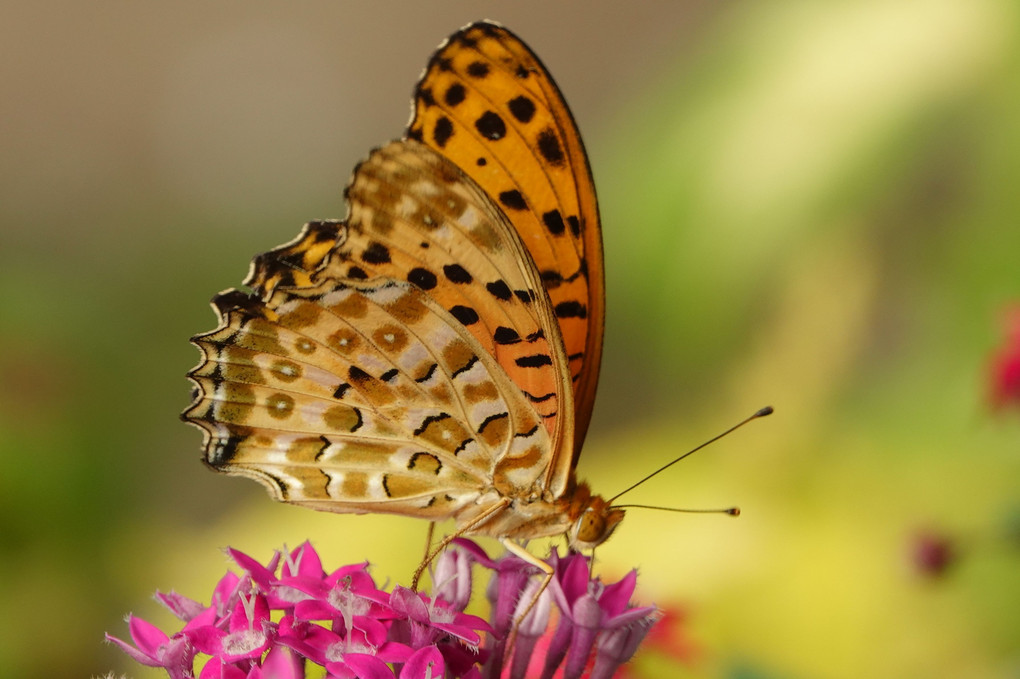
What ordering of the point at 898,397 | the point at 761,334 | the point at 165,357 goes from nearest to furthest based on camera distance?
the point at 898,397 → the point at 761,334 → the point at 165,357

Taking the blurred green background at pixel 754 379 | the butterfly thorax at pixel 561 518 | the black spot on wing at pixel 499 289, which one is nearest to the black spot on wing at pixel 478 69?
the black spot on wing at pixel 499 289

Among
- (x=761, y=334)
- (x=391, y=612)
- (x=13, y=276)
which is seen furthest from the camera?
(x=13, y=276)

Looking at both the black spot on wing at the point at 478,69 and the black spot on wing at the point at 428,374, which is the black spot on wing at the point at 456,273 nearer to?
the black spot on wing at the point at 428,374

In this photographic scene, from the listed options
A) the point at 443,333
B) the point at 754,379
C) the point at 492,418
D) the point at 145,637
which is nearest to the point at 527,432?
the point at 492,418

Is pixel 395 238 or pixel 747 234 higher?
pixel 747 234

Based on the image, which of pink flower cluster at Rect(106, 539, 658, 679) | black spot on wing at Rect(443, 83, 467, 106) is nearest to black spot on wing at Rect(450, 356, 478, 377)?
pink flower cluster at Rect(106, 539, 658, 679)

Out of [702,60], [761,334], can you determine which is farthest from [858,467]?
[702,60]

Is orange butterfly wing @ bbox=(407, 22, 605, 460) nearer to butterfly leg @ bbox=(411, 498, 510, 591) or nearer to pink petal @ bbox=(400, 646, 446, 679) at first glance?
butterfly leg @ bbox=(411, 498, 510, 591)

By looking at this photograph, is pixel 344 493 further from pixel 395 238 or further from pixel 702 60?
pixel 702 60
